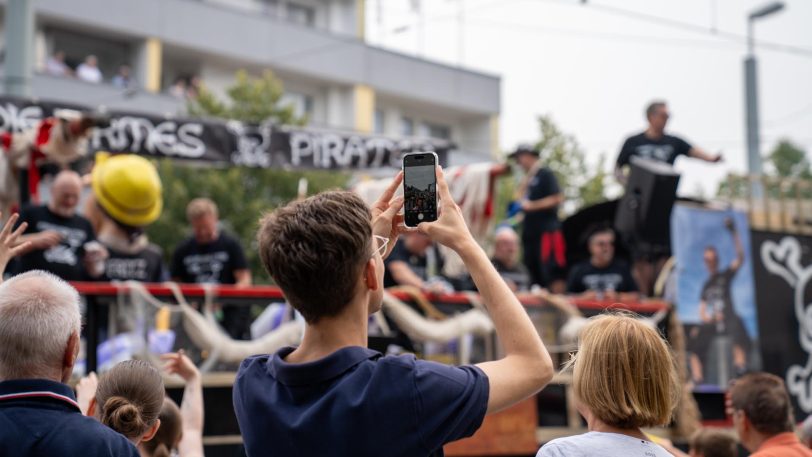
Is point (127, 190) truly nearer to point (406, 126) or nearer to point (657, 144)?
point (657, 144)

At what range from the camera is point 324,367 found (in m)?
2.10

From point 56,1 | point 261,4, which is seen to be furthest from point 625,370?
point 261,4

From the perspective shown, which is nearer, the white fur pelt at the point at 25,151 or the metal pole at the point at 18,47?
the white fur pelt at the point at 25,151

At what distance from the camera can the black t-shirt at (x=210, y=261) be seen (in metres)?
8.16

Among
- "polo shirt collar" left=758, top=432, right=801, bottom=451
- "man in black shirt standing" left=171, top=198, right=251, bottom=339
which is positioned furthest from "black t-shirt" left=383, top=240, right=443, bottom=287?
"polo shirt collar" left=758, top=432, right=801, bottom=451

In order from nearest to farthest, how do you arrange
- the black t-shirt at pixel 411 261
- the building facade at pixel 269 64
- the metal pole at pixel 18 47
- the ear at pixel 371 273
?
the ear at pixel 371 273, the black t-shirt at pixel 411 261, the metal pole at pixel 18 47, the building facade at pixel 269 64

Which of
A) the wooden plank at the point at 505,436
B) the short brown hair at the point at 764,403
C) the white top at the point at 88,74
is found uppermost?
the white top at the point at 88,74

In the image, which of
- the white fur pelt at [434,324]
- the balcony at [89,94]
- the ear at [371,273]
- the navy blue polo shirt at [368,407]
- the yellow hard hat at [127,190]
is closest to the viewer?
the navy blue polo shirt at [368,407]

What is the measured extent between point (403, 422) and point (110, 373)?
1.50 m

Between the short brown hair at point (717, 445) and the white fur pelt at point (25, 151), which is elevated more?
the white fur pelt at point (25, 151)

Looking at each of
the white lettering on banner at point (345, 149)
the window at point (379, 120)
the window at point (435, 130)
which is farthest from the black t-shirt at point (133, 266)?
the window at point (435, 130)

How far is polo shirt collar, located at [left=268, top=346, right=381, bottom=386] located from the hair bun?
1.04 meters

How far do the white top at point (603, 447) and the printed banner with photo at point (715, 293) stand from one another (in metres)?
6.46

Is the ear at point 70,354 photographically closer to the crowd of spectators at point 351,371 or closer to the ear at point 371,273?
the crowd of spectators at point 351,371
